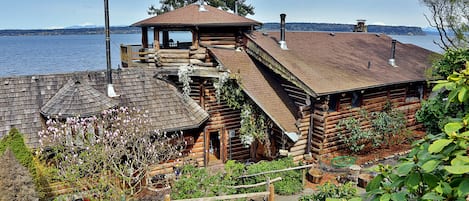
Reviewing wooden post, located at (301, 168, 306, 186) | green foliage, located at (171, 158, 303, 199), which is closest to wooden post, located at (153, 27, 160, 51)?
green foliage, located at (171, 158, 303, 199)

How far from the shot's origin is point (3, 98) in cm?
1270

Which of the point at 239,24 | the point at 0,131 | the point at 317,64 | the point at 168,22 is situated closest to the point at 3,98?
the point at 0,131

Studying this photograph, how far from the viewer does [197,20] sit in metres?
15.5

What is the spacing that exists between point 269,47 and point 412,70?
24.6 ft

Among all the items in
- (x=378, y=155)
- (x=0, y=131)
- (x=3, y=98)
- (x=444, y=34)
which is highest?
(x=444, y=34)

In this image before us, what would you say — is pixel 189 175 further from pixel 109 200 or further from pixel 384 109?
pixel 384 109

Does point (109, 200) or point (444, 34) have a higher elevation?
point (444, 34)

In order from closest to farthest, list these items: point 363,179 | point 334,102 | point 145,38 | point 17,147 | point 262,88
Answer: point 17,147 → point 363,179 → point 334,102 → point 262,88 → point 145,38

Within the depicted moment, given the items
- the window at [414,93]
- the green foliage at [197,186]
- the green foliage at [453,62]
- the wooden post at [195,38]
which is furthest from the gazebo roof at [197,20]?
the window at [414,93]

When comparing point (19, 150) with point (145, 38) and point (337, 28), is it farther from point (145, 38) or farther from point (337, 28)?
point (337, 28)

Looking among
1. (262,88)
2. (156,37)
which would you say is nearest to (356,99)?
(262,88)

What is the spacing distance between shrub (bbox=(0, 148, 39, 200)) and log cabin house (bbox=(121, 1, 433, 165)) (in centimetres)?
725

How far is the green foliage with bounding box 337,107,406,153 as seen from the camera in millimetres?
14812

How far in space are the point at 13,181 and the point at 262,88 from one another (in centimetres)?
910
